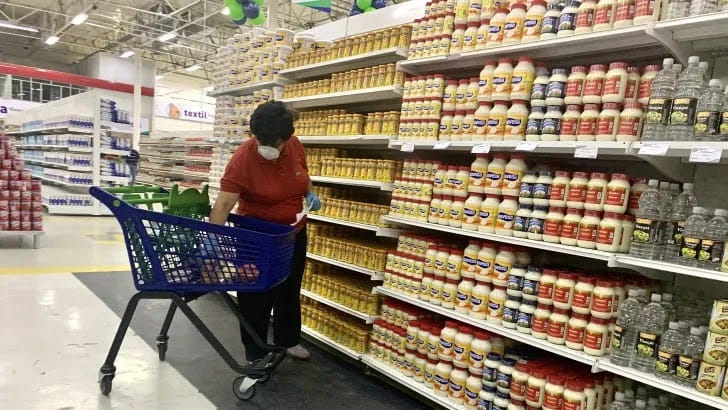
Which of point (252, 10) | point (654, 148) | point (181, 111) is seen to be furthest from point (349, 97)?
point (181, 111)

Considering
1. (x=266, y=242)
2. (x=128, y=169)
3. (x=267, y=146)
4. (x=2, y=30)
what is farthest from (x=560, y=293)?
(x=2, y=30)

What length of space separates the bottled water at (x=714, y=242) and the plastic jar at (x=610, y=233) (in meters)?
0.32

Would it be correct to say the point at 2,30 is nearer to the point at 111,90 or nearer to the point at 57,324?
the point at 111,90

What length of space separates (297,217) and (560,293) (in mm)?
1559

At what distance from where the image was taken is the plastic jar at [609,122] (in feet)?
7.40

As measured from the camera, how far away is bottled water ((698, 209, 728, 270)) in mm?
1928

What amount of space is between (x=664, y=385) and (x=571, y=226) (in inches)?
29.8

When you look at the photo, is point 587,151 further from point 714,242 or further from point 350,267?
point 350,267

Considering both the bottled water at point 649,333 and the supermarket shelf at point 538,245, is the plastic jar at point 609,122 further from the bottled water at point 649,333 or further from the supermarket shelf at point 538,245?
the bottled water at point 649,333

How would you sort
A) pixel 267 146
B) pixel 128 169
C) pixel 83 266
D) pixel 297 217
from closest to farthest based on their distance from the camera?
pixel 267 146, pixel 297 217, pixel 83 266, pixel 128 169

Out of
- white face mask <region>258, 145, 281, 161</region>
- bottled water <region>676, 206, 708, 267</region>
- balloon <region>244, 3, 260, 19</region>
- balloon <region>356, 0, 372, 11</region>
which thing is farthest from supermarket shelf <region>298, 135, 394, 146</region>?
balloon <region>244, 3, 260, 19</region>

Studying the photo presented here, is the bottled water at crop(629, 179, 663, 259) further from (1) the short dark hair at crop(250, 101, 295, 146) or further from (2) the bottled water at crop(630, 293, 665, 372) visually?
(1) the short dark hair at crop(250, 101, 295, 146)

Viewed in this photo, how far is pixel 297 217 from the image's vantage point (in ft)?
10.1

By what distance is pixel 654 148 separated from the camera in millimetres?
2049
